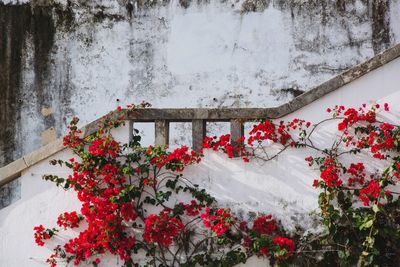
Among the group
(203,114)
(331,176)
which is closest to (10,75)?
(203,114)

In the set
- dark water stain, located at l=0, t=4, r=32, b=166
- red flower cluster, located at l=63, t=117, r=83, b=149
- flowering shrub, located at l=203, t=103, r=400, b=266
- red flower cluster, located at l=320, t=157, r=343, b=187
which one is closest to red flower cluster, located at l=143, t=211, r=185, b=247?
flowering shrub, located at l=203, t=103, r=400, b=266

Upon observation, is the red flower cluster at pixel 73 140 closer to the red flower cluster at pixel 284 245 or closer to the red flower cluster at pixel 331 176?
the red flower cluster at pixel 284 245

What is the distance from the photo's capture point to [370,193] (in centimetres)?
562

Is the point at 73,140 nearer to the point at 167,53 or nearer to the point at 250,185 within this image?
the point at 250,185

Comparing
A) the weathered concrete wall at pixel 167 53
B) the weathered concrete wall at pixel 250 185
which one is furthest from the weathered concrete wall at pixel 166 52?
the weathered concrete wall at pixel 250 185

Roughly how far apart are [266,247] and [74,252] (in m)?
1.88

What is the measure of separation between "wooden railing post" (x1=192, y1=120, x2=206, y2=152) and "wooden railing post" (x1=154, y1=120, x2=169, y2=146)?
0.27 m

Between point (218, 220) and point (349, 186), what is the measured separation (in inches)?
49.3

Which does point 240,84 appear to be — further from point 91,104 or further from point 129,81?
point 91,104

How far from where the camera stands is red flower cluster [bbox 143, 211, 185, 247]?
5.92m

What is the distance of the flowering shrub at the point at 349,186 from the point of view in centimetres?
563

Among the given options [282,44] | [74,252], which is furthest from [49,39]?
[74,252]

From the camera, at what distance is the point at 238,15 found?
30.2 feet

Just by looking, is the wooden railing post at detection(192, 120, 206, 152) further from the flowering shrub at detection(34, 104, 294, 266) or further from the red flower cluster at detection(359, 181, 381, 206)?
the red flower cluster at detection(359, 181, 381, 206)
